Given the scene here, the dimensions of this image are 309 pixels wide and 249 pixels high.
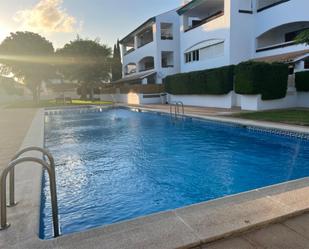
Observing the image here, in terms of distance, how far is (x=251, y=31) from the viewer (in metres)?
23.7

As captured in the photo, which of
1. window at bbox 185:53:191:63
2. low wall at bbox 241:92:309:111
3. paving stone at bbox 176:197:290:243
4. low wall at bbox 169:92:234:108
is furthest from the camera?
window at bbox 185:53:191:63

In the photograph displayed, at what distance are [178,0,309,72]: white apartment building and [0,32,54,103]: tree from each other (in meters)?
23.4

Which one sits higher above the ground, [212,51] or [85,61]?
[85,61]

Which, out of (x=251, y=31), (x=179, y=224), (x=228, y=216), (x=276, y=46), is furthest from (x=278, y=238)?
(x=251, y=31)

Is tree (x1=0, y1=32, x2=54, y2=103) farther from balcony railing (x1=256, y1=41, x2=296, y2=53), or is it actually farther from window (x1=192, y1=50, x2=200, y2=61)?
balcony railing (x1=256, y1=41, x2=296, y2=53)

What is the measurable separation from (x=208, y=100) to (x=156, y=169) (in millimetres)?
16798

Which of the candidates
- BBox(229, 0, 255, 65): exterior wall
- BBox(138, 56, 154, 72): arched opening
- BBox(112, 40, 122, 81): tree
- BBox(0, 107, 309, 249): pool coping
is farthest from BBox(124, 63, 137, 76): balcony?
BBox(0, 107, 309, 249): pool coping

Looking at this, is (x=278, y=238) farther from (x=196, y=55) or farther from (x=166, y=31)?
(x=166, y=31)

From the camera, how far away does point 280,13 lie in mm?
21016

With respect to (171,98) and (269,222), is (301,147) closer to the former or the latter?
(269,222)

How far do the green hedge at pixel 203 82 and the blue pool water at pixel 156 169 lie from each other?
823cm

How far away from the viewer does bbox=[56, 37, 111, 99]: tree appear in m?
40.6

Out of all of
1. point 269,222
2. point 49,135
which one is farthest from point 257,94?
point 269,222

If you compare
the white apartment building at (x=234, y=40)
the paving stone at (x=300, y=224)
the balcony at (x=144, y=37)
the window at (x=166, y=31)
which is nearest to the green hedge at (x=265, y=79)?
the white apartment building at (x=234, y=40)
